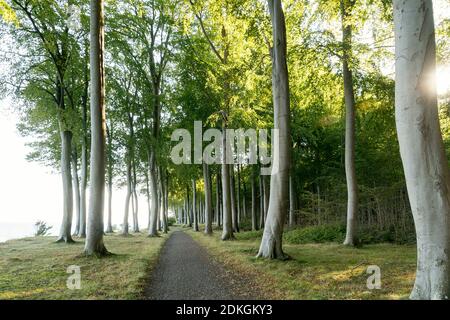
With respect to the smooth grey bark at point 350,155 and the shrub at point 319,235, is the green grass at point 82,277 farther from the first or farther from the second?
the smooth grey bark at point 350,155

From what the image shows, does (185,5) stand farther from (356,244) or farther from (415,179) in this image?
(415,179)

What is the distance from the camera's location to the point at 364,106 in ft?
51.1

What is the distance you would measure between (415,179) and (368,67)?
10.4 meters

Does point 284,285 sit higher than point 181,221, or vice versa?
point 284,285

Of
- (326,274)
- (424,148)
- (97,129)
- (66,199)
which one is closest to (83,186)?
(66,199)

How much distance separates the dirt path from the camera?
6410 millimetres

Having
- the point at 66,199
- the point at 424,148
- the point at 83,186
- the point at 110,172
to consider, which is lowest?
the point at 66,199

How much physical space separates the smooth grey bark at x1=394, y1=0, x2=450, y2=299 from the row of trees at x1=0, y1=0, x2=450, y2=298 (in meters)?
0.02

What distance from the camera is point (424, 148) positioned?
4.65 m

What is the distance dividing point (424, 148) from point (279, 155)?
5.78 metres

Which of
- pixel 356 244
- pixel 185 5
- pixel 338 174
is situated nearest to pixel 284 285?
pixel 356 244

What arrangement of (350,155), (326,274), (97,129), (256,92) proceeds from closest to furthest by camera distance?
(326,274)
(97,129)
(350,155)
(256,92)

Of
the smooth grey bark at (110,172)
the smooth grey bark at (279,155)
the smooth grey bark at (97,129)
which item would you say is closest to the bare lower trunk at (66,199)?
the smooth grey bark at (110,172)

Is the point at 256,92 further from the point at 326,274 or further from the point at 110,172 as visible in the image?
the point at 110,172
